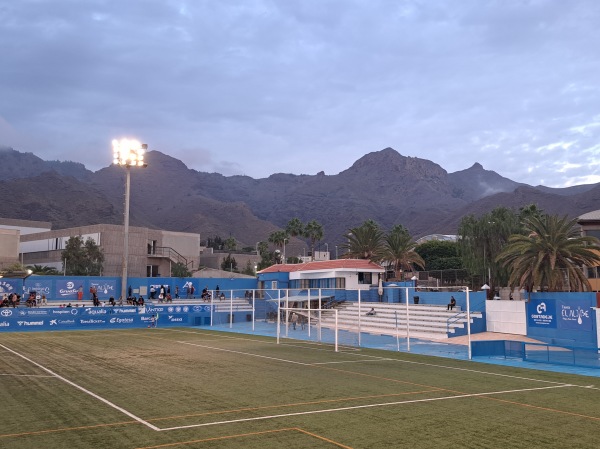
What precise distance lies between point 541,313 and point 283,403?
25.0m

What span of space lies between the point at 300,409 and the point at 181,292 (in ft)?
165

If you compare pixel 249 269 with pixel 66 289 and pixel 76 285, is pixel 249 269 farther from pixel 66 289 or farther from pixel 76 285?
pixel 66 289

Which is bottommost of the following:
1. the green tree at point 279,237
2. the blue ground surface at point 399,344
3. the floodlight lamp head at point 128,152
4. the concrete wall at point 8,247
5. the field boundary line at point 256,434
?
the blue ground surface at point 399,344

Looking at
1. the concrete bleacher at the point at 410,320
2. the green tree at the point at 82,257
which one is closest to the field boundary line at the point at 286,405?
the concrete bleacher at the point at 410,320

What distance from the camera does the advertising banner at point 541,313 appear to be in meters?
32.9

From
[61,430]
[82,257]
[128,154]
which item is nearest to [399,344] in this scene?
[61,430]

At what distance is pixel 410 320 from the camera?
3994 centimetres

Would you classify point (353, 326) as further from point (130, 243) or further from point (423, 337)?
point (130, 243)

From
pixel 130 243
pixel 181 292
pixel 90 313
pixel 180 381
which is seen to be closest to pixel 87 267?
pixel 130 243

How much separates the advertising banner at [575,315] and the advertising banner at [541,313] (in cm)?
54

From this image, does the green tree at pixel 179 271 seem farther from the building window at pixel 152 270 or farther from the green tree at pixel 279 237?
the green tree at pixel 279 237

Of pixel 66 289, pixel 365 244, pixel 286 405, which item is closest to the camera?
pixel 286 405

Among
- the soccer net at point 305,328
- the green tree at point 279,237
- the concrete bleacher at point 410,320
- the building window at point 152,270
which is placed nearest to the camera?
the soccer net at point 305,328

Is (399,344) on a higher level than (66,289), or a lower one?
lower
